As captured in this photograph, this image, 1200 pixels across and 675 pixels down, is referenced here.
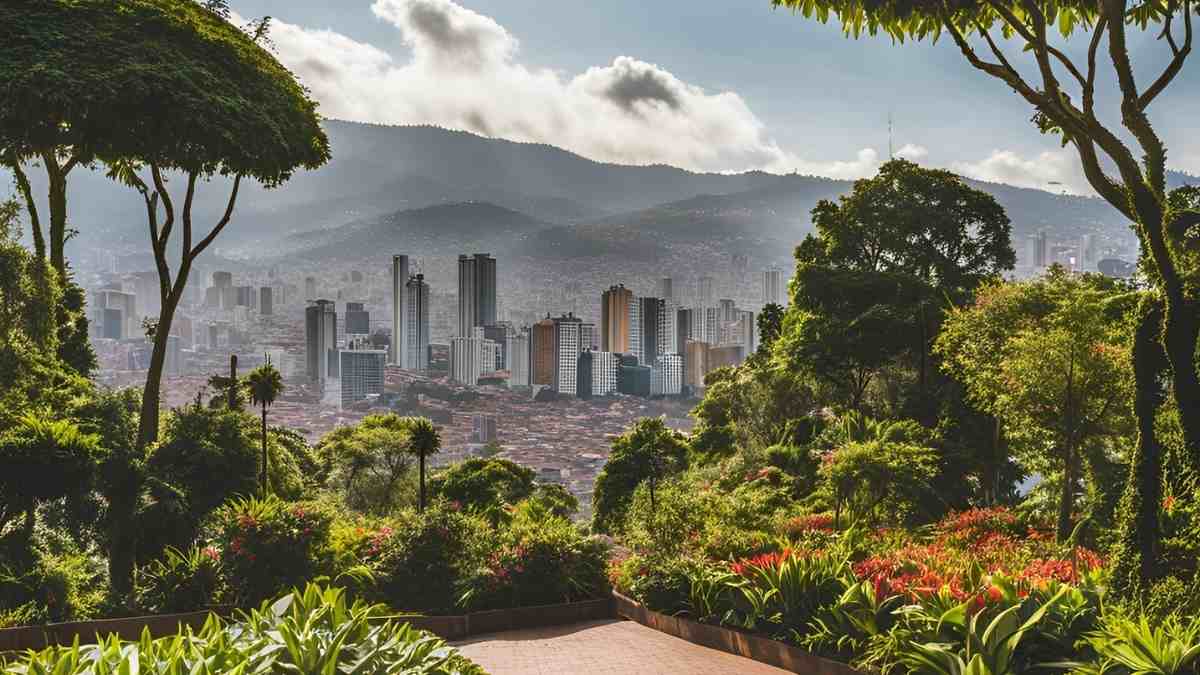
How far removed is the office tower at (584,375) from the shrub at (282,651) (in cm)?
7446

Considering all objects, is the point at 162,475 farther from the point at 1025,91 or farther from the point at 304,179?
the point at 304,179

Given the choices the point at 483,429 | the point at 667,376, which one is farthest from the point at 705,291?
the point at 483,429

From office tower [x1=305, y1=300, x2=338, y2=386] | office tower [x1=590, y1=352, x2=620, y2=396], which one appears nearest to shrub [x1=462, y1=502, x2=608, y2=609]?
office tower [x1=305, y1=300, x2=338, y2=386]

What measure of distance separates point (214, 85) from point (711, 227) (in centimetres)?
10483

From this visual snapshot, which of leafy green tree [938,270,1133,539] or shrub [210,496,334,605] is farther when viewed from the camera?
leafy green tree [938,270,1133,539]

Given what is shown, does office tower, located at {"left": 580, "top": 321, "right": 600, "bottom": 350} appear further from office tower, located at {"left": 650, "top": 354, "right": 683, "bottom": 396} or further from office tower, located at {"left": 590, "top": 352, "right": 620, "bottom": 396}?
office tower, located at {"left": 650, "top": 354, "right": 683, "bottom": 396}

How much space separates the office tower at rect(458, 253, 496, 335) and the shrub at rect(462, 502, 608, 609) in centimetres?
8107

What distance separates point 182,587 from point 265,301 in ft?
287

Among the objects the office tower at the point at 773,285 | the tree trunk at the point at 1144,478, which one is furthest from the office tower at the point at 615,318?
the tree trunk at the point at 1144,478

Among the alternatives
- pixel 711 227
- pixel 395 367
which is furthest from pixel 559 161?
pixel 395 367

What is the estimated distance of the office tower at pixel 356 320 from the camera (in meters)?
90.8

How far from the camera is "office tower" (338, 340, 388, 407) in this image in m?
70.1

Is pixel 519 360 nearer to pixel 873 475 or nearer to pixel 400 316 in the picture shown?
pixel 400 316

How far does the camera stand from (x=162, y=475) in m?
12.8
